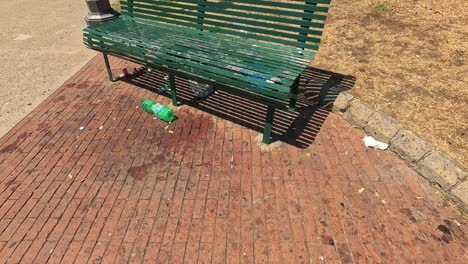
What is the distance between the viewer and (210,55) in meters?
3.62

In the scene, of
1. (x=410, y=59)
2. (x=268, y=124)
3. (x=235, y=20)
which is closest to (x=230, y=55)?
(x=235, y=20)

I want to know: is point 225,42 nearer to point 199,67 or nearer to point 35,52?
point 199,67

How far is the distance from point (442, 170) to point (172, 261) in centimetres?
270

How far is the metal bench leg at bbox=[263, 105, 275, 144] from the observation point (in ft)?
11.0

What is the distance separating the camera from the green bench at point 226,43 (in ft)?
10.6

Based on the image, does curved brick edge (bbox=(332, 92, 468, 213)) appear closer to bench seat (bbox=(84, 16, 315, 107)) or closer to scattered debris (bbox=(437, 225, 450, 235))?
scattered debris (bbox=(437, 225, 450, 235))

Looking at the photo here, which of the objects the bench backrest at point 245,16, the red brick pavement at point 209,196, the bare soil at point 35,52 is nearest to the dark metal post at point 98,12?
the bench backrest at point 245,16

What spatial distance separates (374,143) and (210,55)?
2216 millimetres

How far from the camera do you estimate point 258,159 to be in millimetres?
3467

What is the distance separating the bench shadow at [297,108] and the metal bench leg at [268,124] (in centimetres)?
16

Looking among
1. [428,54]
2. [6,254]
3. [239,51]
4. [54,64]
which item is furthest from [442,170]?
[54,64]

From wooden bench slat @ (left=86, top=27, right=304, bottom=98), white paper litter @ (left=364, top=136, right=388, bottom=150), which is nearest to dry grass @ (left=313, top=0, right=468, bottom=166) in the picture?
white paper litter @ (left=364, top=136, right=388, bottom=150)

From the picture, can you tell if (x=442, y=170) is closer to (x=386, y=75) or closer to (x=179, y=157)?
(x=386, y=75)

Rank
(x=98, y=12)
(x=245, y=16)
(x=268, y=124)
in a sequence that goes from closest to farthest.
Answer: (x=268, y=124) → (x=245, y=16) → (x=98, y=12)
